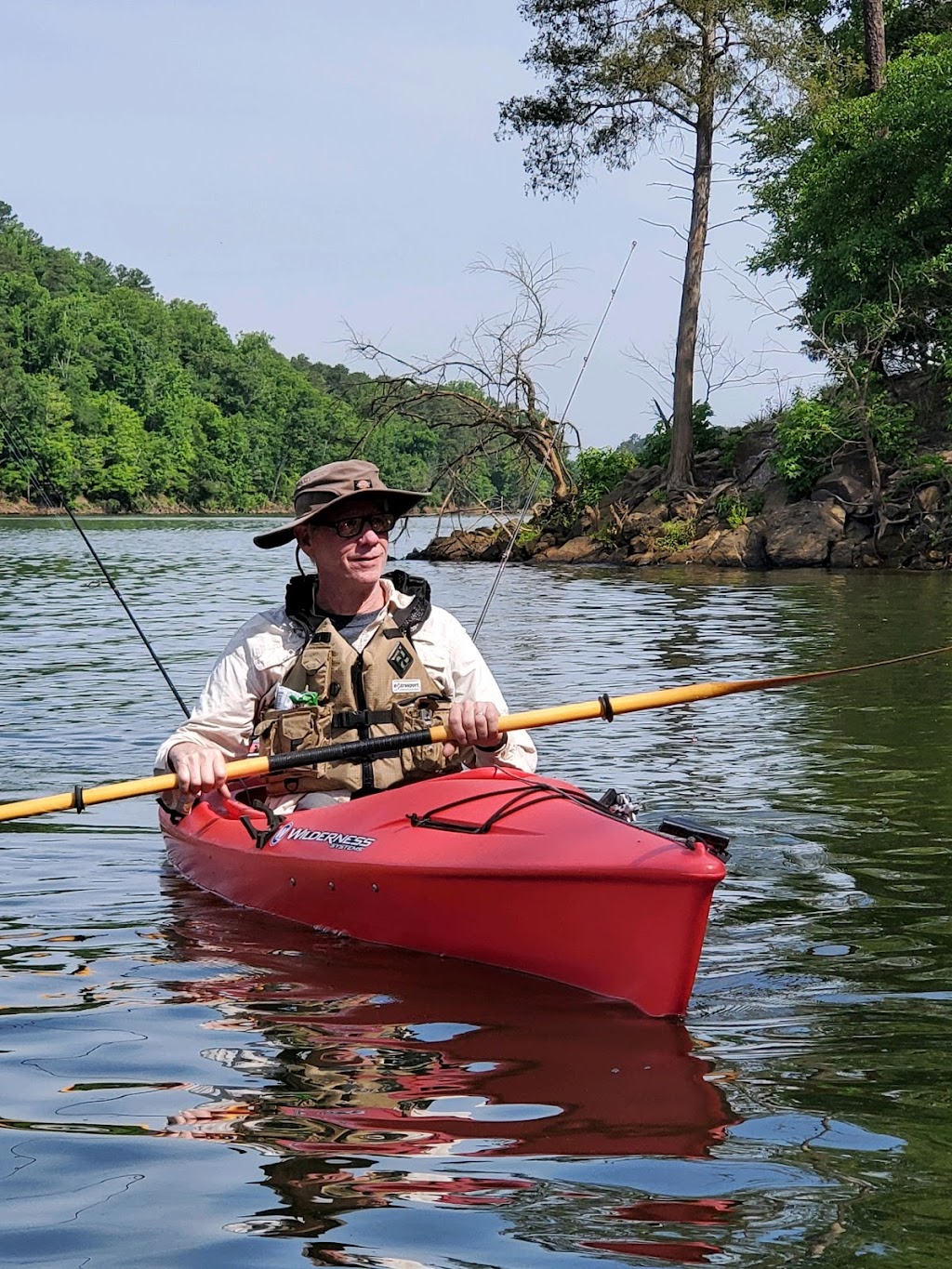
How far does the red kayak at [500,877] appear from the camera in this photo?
3.85 meters

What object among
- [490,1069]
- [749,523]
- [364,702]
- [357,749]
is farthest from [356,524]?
[749,523]

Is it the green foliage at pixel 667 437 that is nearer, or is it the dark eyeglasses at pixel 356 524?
the dark eyeglasses at pixel 356 524

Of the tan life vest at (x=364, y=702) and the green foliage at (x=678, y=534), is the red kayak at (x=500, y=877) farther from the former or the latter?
the green foliage at (x=678, y=534)

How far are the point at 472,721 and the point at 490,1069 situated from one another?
4.17 feet

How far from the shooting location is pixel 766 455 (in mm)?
27359

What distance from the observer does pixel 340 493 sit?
16.0ft

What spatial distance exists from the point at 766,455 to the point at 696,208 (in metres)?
4.34

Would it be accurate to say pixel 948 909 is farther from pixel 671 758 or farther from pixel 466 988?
pixel 671 758

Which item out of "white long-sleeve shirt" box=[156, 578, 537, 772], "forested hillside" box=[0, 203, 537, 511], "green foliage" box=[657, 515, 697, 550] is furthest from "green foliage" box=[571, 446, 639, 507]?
"forested hillside" box=[0, 203, 537, 511]

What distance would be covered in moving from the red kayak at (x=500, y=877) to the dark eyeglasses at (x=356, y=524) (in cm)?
79

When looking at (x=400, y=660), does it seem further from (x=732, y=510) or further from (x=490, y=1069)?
(x=732, y=510)

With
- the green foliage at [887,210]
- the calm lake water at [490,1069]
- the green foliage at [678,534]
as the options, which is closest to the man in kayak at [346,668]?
the calm lake water at [490,1069]

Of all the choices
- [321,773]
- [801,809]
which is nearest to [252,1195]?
[321,773]

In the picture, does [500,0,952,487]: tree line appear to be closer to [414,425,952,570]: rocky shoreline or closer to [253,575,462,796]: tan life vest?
[414,425,952,570]: rocky shoreline
